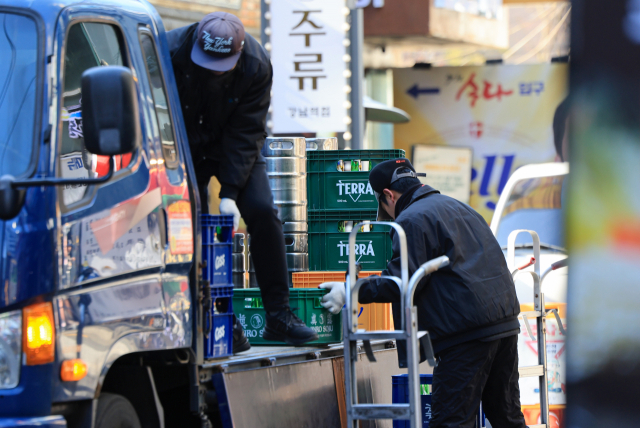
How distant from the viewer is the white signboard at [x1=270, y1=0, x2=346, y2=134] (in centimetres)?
1261

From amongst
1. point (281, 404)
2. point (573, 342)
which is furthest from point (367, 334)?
point (573, 342)

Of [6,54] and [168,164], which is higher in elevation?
[6,54]

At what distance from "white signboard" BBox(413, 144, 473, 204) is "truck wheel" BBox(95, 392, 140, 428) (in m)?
13.1

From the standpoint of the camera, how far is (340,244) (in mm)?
6594

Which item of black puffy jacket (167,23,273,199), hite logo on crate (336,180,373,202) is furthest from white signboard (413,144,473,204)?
black puffy jacket (167,23,273,199)

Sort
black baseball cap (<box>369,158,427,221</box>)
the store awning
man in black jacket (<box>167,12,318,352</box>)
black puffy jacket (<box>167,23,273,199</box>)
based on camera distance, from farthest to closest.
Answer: the store awning, black baseball cap (<box>369,158,427,221</box>), black puffy jacket (<box>167,23,273,199</box>), man in black jacket (<box>167,12,318,352</box>)

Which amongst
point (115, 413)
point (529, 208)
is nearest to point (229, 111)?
point (115, 413)

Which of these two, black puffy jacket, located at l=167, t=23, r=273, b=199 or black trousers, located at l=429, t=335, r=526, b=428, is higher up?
black puffy jacket, located at l=167, t=23, r=273, b=199

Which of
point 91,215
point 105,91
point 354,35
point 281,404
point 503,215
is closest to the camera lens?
point 105,91

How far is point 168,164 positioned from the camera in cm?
417

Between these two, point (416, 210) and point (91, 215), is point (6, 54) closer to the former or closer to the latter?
point (91, 215)

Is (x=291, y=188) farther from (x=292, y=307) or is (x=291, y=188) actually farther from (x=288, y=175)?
(x=292, y=307)

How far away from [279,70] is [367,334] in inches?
357

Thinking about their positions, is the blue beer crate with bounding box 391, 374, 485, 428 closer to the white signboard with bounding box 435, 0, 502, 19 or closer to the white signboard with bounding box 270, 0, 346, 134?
the white signboard with bounding box 270, 0, 346, 134
